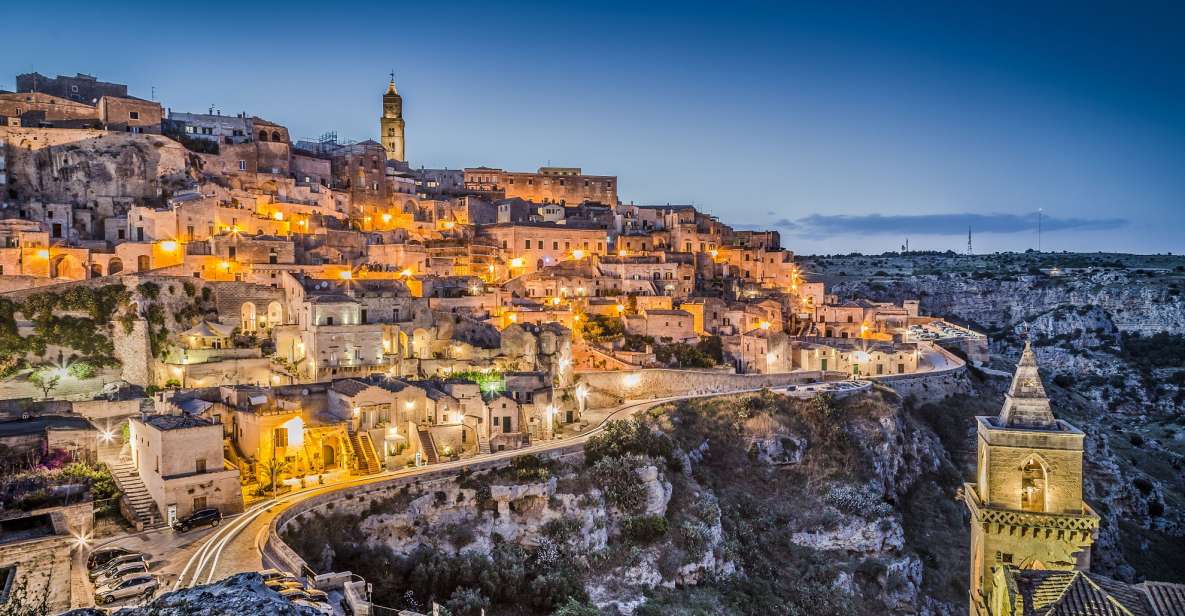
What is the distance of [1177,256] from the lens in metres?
142

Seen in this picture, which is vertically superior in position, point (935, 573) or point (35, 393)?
point (35, 393)

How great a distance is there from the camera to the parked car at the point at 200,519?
2258 centimetres

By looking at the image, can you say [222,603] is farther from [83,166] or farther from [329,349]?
[83,166]

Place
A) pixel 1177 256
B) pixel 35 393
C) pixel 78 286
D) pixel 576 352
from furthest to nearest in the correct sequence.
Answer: pixel 1177 256 < pixel 576 352 < pixel 78 286 < pixel 35 393

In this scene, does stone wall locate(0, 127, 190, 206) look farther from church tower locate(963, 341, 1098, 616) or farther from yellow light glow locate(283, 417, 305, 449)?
church tower locate(963, 341, 1098, 616)

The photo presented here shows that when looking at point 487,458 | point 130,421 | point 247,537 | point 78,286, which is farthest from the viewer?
point 78,286

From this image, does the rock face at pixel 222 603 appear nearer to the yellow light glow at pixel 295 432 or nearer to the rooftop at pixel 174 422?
the rooftop at pixel 174 422

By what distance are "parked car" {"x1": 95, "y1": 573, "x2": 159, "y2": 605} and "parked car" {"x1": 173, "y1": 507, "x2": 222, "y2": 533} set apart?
5454 millimetres

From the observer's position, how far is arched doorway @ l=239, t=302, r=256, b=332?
43.5 m

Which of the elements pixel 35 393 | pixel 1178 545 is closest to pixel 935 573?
pixel 1178 545

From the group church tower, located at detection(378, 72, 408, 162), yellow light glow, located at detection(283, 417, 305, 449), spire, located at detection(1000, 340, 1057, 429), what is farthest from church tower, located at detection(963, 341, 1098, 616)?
church tower, located at detection(378, 72, 408, 162)

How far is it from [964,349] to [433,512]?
2103 inches

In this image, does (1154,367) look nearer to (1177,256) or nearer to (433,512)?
(433,512)

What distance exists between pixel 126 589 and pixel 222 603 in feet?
50.1
